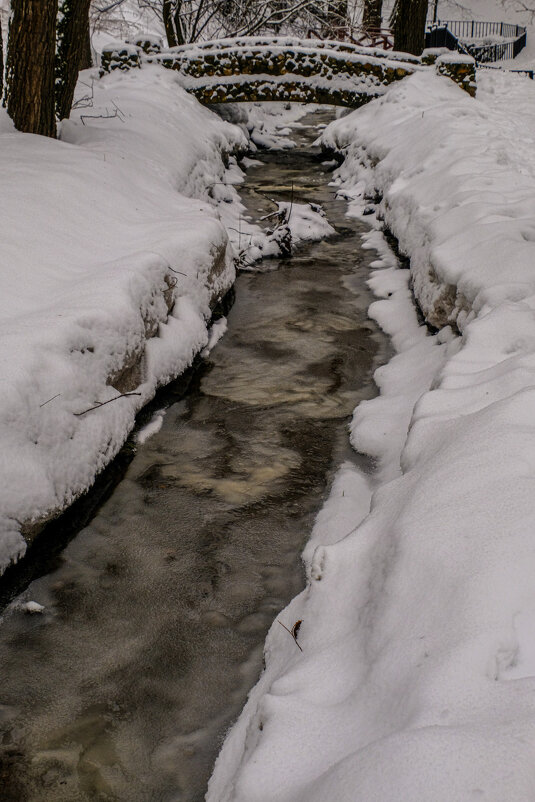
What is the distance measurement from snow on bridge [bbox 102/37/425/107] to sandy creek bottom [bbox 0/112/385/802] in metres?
9.47

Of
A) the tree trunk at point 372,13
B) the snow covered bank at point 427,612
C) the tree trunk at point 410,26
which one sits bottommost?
the snow covered bank at point 427,612

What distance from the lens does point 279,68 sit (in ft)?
44.7

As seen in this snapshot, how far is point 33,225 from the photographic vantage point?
5008mm

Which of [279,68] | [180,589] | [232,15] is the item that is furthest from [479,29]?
[180,589]

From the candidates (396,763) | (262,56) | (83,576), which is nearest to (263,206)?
(262,56)

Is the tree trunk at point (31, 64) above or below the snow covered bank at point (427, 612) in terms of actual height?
above

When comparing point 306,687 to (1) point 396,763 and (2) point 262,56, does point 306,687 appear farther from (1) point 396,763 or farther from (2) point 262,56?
(2) point 262,56

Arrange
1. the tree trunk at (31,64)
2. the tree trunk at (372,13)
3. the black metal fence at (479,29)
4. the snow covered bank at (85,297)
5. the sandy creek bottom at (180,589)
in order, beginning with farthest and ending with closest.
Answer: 1. the black metal fence at (479,29)
2. the tree trunk at (372,13)
3. the tree trunk at (31,64)
4. the snow covered bank at (85,297)
5. the sandy creek bottom at (180,589)

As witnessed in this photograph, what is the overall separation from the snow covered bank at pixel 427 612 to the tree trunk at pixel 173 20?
13151mm

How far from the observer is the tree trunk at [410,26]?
565 inches

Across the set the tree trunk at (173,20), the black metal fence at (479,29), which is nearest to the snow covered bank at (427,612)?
the tree trunk at (173,20)

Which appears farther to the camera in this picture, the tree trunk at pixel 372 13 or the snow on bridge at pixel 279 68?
the tree trunk at pixel 372 13

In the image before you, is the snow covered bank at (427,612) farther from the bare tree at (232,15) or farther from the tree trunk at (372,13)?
the tree trunk at (372,13)

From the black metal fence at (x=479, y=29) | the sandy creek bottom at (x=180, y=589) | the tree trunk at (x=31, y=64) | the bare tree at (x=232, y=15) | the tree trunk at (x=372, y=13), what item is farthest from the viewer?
the black metal fence at (x=479, y=29)
